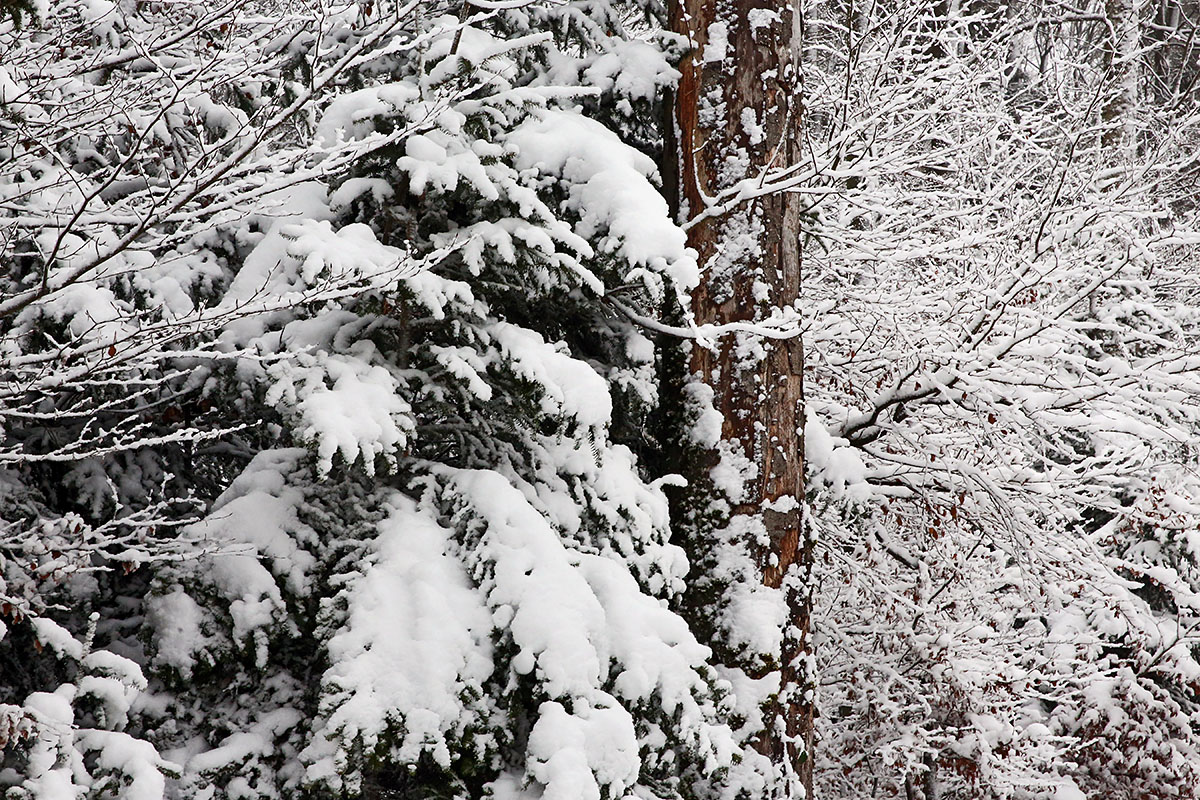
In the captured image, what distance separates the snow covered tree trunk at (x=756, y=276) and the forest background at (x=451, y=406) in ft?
0.06

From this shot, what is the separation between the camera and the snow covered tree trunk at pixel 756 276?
462 cm

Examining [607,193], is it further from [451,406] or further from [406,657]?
[406,657]

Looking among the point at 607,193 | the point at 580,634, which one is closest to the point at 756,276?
the point at 607,193

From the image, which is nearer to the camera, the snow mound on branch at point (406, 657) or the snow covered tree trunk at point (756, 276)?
the snow mound on branch at point (406, 657)

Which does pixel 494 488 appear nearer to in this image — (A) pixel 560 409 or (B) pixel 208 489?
(A) pixel 560 409

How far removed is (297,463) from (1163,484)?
6174mm

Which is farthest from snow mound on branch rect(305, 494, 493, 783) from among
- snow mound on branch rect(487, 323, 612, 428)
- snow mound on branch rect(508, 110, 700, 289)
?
snow mound on branch rect(508, 110, 700, 289)

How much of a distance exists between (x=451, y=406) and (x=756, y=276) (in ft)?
5.36

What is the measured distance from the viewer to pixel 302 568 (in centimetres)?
376

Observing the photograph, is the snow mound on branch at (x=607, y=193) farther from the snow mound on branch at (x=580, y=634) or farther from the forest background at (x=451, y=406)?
the snow mound on branch at (x=580, y=634)

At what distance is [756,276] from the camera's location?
4812 millimetres

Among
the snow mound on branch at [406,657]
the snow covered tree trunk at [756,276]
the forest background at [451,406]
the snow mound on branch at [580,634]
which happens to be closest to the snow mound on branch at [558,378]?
the forest background at [451,406]

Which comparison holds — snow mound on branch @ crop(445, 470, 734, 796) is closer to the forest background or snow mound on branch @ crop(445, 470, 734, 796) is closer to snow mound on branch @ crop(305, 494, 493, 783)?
the forest background

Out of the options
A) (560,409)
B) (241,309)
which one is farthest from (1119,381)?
(241,309)
